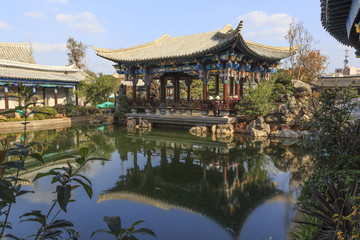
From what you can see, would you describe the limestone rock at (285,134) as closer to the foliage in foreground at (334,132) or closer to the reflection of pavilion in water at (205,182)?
the reflection of pavilion in water at (205,182)

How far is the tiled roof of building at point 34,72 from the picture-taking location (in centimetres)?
1794

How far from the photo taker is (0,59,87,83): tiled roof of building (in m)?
17.9

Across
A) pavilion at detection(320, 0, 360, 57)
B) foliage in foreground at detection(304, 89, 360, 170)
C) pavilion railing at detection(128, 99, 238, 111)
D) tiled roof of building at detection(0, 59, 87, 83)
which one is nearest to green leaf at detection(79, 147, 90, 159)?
foliage in foreground at detection(304, 89, 360, 170)

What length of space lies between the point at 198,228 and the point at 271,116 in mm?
9803

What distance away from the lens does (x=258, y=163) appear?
23.3ft

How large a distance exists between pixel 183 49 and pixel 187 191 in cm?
1061

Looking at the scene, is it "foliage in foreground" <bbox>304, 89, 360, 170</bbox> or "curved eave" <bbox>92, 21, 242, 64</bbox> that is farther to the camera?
"curved eave" <bbox>92, 21, 242, 64</bbox>

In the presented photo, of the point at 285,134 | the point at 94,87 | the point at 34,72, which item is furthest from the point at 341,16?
the point at 34,72

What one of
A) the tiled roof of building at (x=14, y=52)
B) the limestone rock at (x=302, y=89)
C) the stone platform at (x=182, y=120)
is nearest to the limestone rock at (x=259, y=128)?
the stone platform at (x=182, y=120)

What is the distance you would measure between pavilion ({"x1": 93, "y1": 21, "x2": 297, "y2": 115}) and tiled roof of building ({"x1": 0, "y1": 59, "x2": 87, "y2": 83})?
637 cm

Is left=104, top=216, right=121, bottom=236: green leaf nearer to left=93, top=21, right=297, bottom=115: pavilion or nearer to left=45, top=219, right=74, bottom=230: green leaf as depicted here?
left=45, top=219, right=74, bottom=230: green leaf

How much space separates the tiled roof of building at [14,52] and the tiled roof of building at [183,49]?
11.9 metres

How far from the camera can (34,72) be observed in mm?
20453

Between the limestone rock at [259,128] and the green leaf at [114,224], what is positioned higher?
the green leaf at [114,224]
